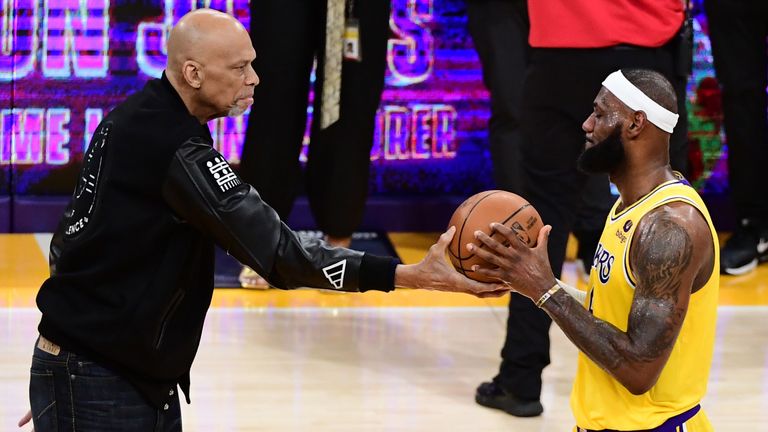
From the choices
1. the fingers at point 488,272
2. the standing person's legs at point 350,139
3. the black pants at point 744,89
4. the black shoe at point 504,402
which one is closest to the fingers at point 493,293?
the fingers at point 488,272

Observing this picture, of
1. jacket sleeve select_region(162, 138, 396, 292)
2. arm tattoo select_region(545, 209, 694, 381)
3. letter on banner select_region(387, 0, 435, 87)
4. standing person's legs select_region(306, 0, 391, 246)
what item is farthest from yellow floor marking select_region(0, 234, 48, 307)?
arm tattoo select_region(545, 209, 694, 381)

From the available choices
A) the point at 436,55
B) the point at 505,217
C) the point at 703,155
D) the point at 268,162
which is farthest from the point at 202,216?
the point at 703,155

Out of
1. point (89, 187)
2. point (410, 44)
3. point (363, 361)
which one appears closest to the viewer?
point (89, 187)

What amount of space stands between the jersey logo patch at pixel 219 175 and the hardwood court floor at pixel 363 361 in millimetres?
1987

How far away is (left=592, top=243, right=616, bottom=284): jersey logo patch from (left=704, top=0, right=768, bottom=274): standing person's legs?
157 inches

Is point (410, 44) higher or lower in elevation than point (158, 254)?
lower

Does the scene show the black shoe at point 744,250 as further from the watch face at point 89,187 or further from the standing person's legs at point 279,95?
the watch face at point 89,187

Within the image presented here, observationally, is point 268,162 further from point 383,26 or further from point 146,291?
point 146,291

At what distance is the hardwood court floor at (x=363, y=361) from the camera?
5117mm

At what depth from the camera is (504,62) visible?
23.3 ft

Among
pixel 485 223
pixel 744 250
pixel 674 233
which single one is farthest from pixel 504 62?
pixel 674 233

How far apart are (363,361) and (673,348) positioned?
2.65 m

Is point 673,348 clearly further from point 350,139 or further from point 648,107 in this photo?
point 350,139

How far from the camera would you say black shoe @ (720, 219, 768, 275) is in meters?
7.37
